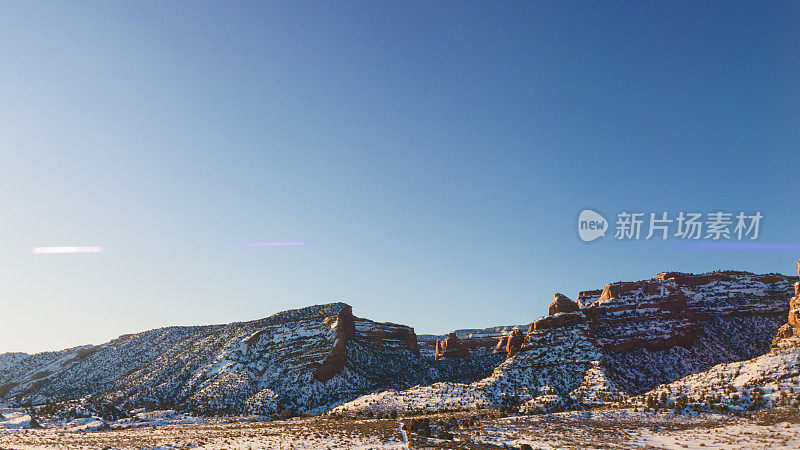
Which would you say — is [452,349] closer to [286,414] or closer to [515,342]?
[515,342]

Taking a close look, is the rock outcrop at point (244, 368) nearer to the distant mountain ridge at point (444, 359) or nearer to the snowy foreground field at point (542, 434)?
the distant mountain ridge at point (444, 359)

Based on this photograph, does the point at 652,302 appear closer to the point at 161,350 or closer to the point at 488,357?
the point at 488,357

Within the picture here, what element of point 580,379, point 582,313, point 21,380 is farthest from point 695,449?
point 21,380

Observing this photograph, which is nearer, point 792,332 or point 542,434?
point 542,434

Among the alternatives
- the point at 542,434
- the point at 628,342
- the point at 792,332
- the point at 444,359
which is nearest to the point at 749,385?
the point at 792,332

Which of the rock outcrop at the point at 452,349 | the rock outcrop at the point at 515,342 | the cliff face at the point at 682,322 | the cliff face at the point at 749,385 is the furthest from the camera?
the rock outcrop at the point at 452,349

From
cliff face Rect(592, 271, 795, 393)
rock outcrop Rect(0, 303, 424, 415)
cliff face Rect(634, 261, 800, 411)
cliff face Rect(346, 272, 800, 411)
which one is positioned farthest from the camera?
rock outcrop Rect(0, 303, 424, 415)

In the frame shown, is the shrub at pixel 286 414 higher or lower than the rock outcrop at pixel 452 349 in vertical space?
lower

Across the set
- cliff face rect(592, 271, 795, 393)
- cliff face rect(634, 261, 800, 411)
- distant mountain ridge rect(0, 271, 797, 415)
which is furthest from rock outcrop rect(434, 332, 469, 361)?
cliff face rect(634, 261, 800, 411)

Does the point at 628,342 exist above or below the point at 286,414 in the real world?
above

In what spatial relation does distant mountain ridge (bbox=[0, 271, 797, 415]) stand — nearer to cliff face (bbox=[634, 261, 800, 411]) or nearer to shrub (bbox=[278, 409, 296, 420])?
shrub (bbox=[278, 409, 296, 420])

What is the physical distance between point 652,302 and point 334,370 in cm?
7547

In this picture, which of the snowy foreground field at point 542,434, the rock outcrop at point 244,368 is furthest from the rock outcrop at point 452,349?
the snowy foreground field at point 542,434

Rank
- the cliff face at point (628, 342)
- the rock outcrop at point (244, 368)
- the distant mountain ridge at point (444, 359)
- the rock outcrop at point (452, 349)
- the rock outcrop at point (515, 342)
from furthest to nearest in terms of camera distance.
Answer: the rock outcrop at point (452, 349) < the rock outcrop at point (244, 368) < the rock outcrop at point (515, 342) < the distant mountain ridge at point (444, 359) < the cliff face at point (628, 342)
